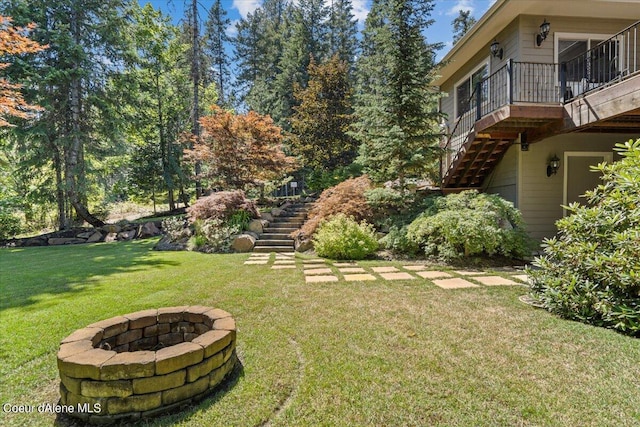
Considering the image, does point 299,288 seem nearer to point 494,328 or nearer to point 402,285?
point 402,285

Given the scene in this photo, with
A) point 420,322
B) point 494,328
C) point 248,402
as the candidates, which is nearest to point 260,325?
point 248,402

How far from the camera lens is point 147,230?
36.7 feet

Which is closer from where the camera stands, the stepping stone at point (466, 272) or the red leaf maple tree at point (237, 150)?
the stepping stone at point (466, 272)

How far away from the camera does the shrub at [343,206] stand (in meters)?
7.73

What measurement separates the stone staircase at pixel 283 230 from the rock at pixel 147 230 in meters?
4.72

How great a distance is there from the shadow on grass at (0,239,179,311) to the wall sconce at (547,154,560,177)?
28.5 ft

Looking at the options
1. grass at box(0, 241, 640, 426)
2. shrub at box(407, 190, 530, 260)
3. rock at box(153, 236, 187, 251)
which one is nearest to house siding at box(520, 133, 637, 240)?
shrub at box(407, 190, 530, 260)

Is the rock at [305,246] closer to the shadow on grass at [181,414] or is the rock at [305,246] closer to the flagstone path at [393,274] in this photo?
the flagstone path at [393,274]

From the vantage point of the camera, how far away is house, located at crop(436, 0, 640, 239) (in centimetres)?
702

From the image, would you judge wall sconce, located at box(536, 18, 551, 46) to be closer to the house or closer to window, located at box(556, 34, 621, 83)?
the house

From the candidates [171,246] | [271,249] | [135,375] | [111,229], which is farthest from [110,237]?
[135,375]

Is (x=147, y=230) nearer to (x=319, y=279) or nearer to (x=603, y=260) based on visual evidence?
(x=319, y=279)

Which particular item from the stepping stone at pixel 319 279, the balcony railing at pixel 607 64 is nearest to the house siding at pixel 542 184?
the balcony railing at pixel 607 64

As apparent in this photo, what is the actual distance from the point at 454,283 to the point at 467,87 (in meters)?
7.90
